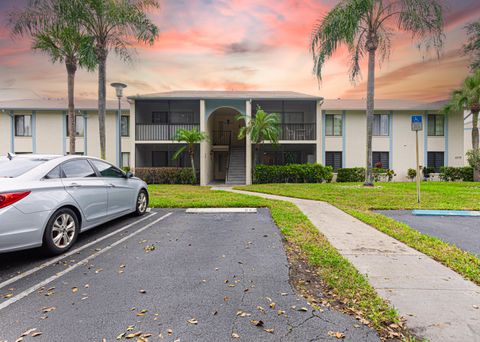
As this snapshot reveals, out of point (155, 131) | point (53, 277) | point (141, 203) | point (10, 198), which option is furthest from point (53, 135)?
point (53, 277)

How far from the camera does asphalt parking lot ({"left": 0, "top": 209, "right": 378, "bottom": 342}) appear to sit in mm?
2105

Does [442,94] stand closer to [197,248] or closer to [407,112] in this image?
[407,112]

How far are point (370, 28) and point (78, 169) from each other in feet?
45.9

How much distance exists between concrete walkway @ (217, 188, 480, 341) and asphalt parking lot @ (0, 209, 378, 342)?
2.05 ft

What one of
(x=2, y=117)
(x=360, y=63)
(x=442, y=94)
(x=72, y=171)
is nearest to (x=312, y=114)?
(x=360, y=63)

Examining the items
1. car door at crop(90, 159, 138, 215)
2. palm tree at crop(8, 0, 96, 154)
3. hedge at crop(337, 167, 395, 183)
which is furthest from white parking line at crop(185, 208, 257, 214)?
hedge at crop(337, 167, 395, 183)

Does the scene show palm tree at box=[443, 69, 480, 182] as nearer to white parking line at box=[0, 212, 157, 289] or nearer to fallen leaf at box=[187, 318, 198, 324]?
fallen leaf at box=[187, 318, 198, 324]

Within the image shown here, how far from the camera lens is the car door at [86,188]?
426 centimetres

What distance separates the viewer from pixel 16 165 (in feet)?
13.1

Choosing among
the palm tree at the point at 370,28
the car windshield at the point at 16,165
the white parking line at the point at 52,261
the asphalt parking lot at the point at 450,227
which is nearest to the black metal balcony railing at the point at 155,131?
the palm tree at the point at 370,28

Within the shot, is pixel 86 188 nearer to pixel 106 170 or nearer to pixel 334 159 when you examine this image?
pixel 106 170

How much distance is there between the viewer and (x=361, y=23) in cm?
1205

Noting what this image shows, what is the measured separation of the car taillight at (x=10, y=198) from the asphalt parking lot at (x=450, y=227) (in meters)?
6.97

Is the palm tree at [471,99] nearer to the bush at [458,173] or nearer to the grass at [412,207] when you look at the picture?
the bush at [458,173]
